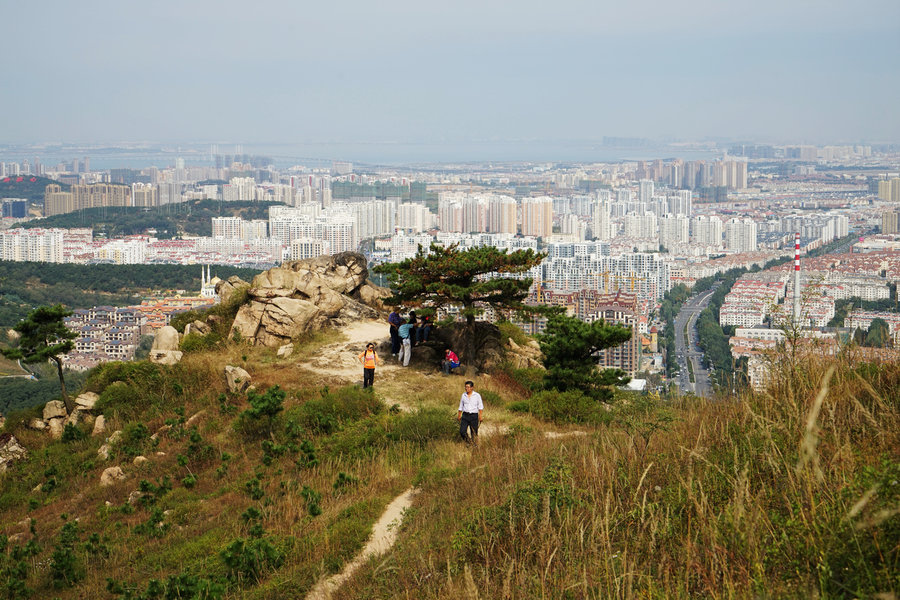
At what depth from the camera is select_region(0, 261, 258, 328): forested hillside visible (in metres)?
31.6

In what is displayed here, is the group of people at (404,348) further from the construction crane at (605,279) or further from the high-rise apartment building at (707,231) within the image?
the high-rise apartment building at (707,231)

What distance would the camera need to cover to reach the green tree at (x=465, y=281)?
668 centimetres

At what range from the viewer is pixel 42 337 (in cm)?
670

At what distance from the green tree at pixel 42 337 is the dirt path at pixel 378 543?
4241 mm

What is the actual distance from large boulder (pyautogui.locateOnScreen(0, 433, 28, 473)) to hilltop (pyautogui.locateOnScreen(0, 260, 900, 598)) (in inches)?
3.1

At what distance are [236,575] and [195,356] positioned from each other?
15.2 feet

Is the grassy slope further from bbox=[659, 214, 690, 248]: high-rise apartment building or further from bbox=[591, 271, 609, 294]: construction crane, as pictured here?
bbox=[659, 214, 690, 248]: high-rise apartment building

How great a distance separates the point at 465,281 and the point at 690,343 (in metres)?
23.6

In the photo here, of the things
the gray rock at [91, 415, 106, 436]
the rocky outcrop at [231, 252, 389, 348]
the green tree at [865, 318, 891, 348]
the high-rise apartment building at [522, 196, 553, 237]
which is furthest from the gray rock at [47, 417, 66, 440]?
the high-rise apartment building at [522, 196, 553, 237]

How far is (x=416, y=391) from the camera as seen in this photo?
6051 millimetres

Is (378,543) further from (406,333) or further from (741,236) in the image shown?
(741,236)

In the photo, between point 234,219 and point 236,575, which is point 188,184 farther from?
point 236,575

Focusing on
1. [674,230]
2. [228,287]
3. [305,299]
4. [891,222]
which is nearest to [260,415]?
[305,299]


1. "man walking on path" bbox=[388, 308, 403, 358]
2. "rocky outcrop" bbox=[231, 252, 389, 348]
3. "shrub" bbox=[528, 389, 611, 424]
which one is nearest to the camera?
"shrub" bbox=[528, 389, 611, 424]
